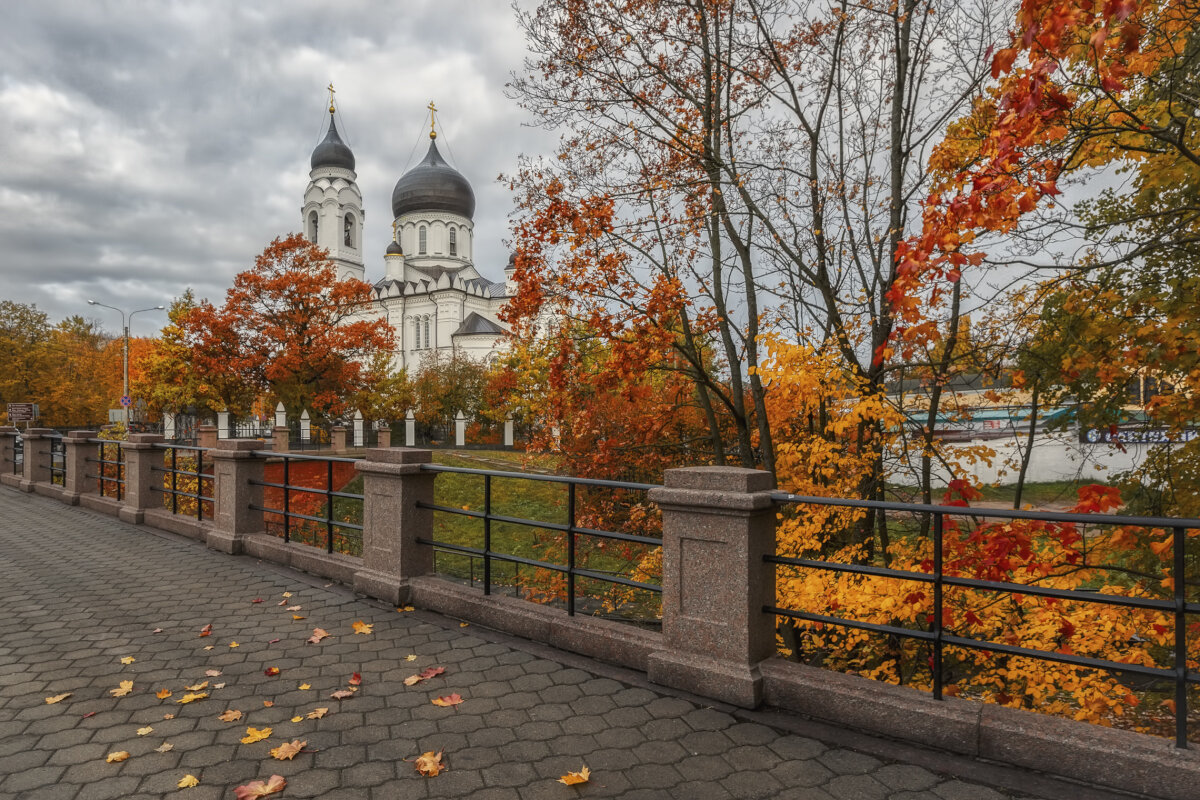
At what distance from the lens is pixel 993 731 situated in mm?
3248

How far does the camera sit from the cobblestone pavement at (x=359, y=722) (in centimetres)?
311

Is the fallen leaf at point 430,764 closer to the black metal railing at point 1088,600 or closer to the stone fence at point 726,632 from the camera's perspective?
the stone fence at point 726,632

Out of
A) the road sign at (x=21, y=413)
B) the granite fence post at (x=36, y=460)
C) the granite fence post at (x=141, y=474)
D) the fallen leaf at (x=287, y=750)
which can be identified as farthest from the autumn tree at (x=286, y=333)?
the fallen leaf at (x=287, y=750)

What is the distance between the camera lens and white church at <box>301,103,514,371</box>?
228ft

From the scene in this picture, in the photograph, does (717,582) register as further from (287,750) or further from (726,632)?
(287,750)

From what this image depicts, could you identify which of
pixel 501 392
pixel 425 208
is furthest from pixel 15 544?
pixel 425 208

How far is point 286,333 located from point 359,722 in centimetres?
→ 3549

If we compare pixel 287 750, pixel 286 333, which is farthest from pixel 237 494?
pixel 286 333

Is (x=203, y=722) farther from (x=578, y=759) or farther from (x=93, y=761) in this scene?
(x=578, y=759)

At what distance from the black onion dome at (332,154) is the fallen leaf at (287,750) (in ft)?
260

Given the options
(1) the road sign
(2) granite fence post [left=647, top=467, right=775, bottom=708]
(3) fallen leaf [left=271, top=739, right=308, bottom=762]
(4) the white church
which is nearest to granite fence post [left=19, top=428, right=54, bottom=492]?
(3) fallen leaf [left=271, top=739, right=308, bottom=762]

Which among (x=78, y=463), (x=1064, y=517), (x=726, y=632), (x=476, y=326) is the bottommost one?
(x=726, y=632)

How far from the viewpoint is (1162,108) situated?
565 cm

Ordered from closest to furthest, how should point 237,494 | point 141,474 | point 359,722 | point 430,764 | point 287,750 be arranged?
point 430,764, point 287,750, point 359,722, point 237,494, point 141,474
